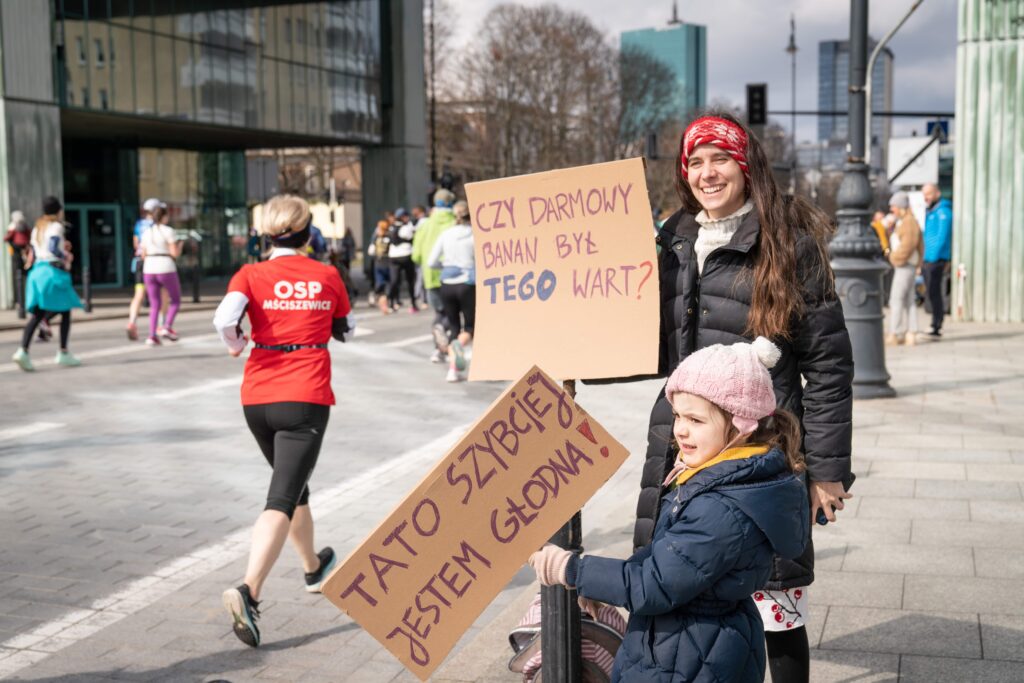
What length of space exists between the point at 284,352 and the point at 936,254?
12986 millimetres

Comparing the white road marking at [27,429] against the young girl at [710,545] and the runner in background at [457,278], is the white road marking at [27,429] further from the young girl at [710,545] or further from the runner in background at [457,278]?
the young girl at [710,545]

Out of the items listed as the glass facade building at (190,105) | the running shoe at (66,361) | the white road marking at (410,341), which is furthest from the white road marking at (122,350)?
the glass facade building at (190,105)

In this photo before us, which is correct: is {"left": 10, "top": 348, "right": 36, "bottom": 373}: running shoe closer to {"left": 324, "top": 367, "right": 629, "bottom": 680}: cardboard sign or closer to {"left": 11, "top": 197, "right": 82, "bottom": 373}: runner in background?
{"left": 11, "top": 197, "right": 82, "bottom": 373}: runner in background

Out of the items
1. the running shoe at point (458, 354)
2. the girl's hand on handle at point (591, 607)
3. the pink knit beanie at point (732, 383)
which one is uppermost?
the pink knit beanie at point (732, 383)

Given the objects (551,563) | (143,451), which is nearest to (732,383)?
(551,563)

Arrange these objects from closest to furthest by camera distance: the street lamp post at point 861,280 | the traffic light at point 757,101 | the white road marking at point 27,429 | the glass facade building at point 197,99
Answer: the white road marking at point 27,429
the street lamp post at point 861,280
the glass facade building at point 197,99
the traffic light at point 757,101

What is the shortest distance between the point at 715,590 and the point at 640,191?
3.43ft

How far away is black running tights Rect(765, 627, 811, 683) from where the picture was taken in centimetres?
335

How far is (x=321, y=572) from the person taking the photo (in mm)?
5387

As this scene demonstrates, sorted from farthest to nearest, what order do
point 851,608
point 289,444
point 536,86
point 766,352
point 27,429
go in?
point 536,86, point 27,429, point 289,444, point 851,608, point 766,352

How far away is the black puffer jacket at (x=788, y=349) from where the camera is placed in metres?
3.23

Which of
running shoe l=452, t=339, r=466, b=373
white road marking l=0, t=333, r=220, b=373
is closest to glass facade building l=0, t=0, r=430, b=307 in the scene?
white road marking l=0, t=333, r=220, b=373

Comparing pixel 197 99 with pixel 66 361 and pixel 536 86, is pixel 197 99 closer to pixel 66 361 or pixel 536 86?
pixel 66 361

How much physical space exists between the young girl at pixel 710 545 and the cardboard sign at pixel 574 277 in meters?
0.38
